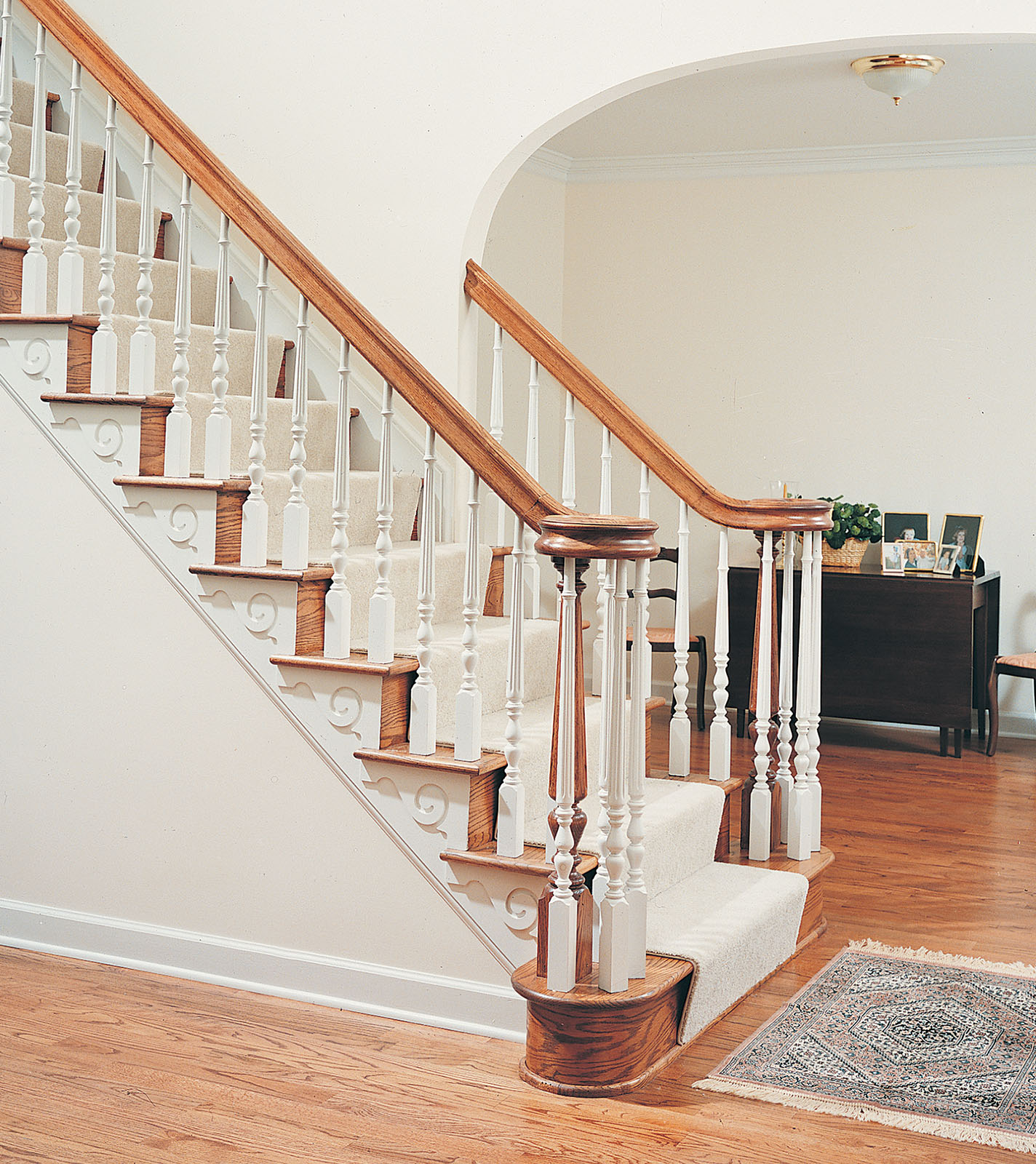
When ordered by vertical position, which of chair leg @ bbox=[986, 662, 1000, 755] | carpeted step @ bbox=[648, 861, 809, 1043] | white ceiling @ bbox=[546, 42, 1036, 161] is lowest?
carpeted step @ bbox=[648, 861, 809, 1043]

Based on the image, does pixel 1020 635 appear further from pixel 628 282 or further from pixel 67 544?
pixel 67 544

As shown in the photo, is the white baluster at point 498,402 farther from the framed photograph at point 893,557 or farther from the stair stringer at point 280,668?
the framed photograph at point 893,557

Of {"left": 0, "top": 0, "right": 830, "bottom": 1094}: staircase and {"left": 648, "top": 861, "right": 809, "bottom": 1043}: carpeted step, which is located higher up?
{"left": 0, "top": 0, "right": 830, "bottom": 1094}: staircase

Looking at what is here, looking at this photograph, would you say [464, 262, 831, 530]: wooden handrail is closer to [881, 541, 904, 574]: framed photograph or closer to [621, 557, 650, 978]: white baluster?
[621, 557, 650, 978]: white baluster

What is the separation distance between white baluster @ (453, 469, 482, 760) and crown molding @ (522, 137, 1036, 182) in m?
4.59

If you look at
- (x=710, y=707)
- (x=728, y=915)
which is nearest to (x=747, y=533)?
(x=710, y=707)

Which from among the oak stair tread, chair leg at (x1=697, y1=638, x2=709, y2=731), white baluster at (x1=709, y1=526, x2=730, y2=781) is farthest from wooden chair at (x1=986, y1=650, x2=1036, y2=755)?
the oak stair tread

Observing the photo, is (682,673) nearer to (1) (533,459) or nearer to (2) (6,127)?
(1) (533,459)

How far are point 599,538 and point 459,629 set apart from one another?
1.28 metres

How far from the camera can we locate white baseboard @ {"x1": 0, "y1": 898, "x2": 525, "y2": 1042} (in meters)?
2.91

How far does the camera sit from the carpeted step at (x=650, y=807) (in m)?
3.07

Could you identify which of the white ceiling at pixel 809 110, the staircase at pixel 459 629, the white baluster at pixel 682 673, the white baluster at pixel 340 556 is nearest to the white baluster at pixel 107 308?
the staircase at pixel 459 629

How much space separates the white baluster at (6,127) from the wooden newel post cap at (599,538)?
176cm

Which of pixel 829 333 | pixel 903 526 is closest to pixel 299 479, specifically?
pixel 903 526
